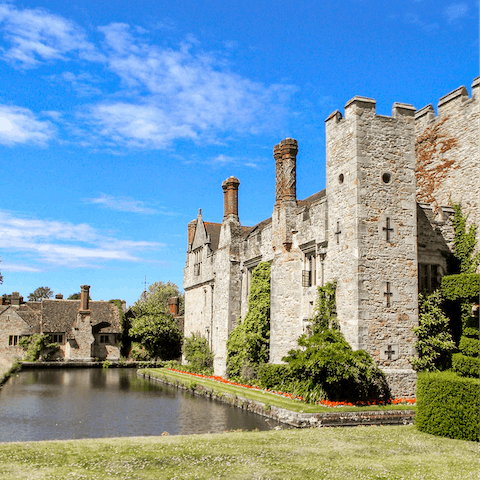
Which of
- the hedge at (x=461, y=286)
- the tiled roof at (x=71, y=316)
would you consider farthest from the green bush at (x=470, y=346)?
the tiled roof at (x=71, y=316)

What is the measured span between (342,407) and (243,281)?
13.7 meters

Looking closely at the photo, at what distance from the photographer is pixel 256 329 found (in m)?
25.1

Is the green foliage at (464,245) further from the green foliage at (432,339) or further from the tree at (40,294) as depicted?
the tree at (40,294)

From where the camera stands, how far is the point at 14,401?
70.5ft

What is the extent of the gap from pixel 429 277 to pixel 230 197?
1381cm

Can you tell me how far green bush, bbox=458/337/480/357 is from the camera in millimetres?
16972

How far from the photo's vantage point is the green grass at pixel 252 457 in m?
9.25

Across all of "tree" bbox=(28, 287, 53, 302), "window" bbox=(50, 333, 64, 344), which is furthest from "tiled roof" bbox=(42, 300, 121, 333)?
"tree" bbox=(28, 287, 53, 302)

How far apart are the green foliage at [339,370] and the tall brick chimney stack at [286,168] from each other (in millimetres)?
7976

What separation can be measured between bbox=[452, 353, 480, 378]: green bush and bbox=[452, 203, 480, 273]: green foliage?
3.63m

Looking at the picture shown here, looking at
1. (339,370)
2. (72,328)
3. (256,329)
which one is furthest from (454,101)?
(72,328)

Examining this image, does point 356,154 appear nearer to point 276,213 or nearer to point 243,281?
point 276,213

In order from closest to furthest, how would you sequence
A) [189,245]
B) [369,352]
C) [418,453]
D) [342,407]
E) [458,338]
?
[418,453]
[342,407]
[369,352]
[458,338]
[189,245]

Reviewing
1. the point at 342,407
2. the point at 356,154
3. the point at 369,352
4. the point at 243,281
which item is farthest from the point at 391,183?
the point at 243,281
